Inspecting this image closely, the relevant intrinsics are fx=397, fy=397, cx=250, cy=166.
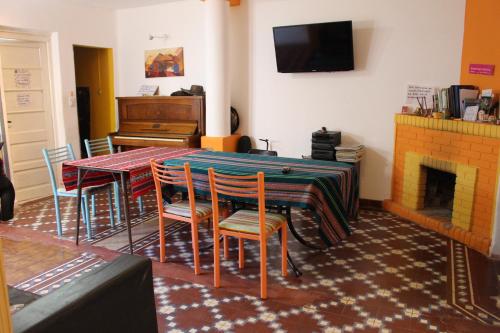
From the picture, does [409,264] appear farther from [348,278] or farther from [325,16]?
[325,16]

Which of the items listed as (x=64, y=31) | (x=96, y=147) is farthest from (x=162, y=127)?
(x=64, y=31)

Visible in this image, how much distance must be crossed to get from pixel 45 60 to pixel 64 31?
1.52ft

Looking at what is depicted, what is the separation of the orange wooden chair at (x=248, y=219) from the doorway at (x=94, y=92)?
13.7 feet

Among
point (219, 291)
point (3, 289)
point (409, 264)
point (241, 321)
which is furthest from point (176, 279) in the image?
point (3, 289)

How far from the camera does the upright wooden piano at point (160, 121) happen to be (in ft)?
17.0

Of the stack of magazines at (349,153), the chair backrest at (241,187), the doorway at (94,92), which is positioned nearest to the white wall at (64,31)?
the doorway at (94,92)

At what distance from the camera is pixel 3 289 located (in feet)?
3.03

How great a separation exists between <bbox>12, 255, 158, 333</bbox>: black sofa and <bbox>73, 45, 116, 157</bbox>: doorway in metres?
5.07

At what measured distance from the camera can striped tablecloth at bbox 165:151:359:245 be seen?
2.76m

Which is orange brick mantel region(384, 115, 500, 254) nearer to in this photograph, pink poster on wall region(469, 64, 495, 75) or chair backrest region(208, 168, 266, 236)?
pink poster on wall region(469, 64, 495, 75)

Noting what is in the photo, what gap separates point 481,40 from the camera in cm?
359

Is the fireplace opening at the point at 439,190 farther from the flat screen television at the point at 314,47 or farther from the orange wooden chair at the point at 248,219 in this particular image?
the orange wooden chair at the point at 248,219

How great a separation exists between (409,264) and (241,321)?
154cm

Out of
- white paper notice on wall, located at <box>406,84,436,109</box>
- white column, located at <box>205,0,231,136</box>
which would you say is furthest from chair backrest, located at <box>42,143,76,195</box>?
white paper notice on wall, located at <box>406,84,436,109</box>
